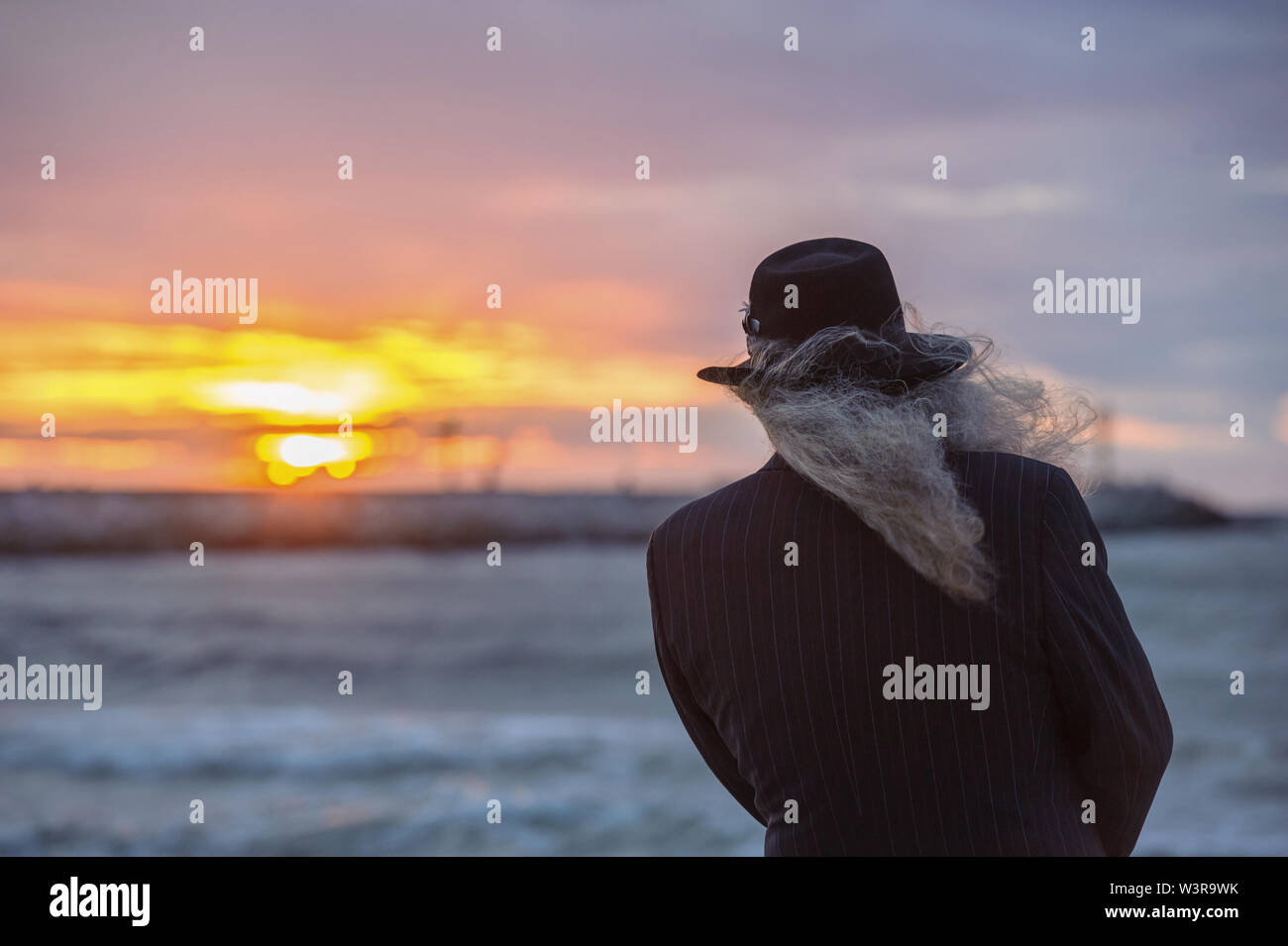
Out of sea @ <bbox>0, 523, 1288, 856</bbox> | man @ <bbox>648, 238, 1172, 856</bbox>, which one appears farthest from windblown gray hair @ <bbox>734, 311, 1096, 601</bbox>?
sea @ <bbox>0, 523, 1288, 856</bbox>

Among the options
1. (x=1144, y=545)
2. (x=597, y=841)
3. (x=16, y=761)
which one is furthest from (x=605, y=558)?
(x=597, y=841)

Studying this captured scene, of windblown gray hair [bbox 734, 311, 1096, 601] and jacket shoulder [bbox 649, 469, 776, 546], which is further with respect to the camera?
jacket shoulder [bbox 649, 469, 776, 546]

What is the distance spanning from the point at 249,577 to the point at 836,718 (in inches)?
1216

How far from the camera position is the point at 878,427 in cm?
121

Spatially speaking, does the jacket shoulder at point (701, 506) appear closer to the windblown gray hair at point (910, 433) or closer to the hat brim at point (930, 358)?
the windblown gray hair at point (910, 433)

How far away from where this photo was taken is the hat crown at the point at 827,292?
130 cm

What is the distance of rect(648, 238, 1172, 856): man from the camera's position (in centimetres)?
116

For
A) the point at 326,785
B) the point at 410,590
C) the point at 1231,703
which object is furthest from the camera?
the point at 410,590

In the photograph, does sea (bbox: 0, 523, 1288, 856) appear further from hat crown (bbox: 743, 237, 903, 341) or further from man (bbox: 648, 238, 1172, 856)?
hat crown (bbox: 743, 237, 903, 341)

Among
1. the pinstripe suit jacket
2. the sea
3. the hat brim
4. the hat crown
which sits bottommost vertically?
the sea

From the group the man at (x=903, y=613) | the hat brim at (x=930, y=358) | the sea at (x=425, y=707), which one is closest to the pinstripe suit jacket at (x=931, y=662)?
the man at (x=903, y=613)

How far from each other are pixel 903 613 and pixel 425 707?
703 inches

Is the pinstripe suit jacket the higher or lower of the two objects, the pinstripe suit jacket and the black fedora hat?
the lower
